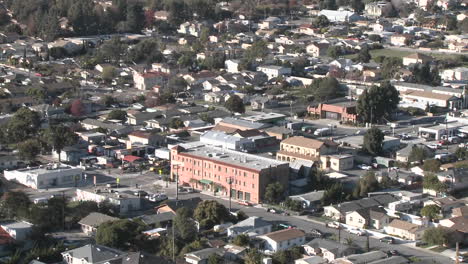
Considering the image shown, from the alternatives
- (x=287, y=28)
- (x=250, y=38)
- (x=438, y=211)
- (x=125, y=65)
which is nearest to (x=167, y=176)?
(x=438, y=211)

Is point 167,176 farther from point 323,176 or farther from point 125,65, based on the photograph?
point 125,65

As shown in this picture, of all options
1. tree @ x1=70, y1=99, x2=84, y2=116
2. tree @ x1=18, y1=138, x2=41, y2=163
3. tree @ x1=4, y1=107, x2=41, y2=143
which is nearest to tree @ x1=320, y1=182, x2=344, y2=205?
tree @ x1=18, y1=138, x2=41, y2=163

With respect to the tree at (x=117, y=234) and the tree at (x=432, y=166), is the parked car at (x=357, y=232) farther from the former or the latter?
the tree at (x=432, y=166)

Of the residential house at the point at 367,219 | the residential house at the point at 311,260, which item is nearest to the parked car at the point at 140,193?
the residential house at the point at 367,219

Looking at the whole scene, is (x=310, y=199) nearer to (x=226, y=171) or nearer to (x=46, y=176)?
(x=226, y=171)

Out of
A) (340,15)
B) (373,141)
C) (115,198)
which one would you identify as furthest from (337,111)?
(340,15)
